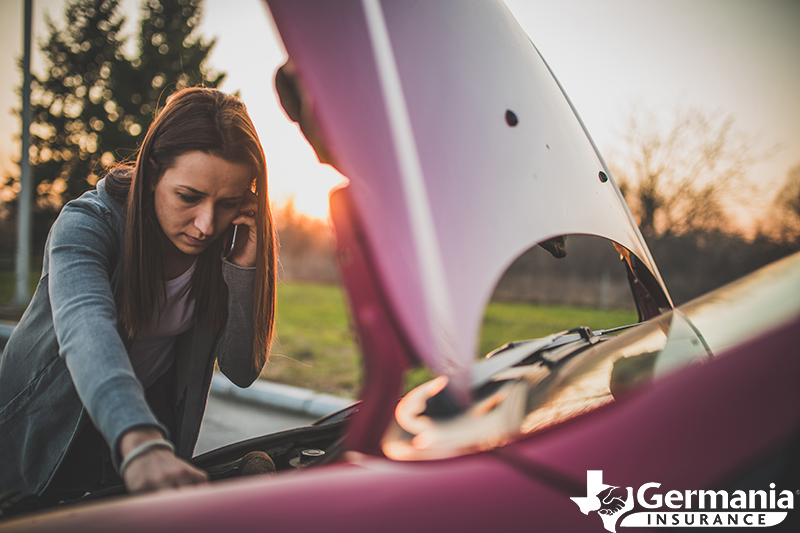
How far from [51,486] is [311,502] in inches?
49.3

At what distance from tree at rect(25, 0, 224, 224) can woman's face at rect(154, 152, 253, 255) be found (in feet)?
47.3

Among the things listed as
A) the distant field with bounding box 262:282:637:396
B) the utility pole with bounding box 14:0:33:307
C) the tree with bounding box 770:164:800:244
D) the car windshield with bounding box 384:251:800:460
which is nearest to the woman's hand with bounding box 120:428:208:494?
the car windshield with bounding box 384:251:800:460

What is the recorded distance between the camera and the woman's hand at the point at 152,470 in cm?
83

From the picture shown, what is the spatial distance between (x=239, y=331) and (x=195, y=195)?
0.54 m

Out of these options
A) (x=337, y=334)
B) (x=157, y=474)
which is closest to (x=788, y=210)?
(x=337, y=334)

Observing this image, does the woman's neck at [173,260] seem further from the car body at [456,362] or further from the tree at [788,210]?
the tree at [788,210]

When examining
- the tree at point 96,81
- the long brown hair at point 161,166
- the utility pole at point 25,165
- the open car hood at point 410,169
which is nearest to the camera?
the open car hood at point 410,169

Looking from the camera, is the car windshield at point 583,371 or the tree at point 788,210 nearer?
the car windshield at point 583,371

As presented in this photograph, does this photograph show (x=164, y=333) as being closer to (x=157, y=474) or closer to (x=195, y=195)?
(x=195, y=195)

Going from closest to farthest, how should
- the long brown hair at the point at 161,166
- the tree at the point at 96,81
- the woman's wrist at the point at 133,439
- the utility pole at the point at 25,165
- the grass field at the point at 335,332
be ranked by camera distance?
the woman's wrist at the point at 133,439
the long brown hair at the point at 161,166
the grass field at the point at 335,332
the utility pole at the point at 25,165
the tree at the point at 96,81

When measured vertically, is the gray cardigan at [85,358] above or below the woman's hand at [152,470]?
above

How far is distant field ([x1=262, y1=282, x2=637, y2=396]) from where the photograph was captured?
5225 millimetres

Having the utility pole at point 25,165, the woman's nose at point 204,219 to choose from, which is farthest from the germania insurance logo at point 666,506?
the utility pole at point 25,165

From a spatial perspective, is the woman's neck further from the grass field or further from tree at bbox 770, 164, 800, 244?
tree at bbox 770, 164, 800, 244
